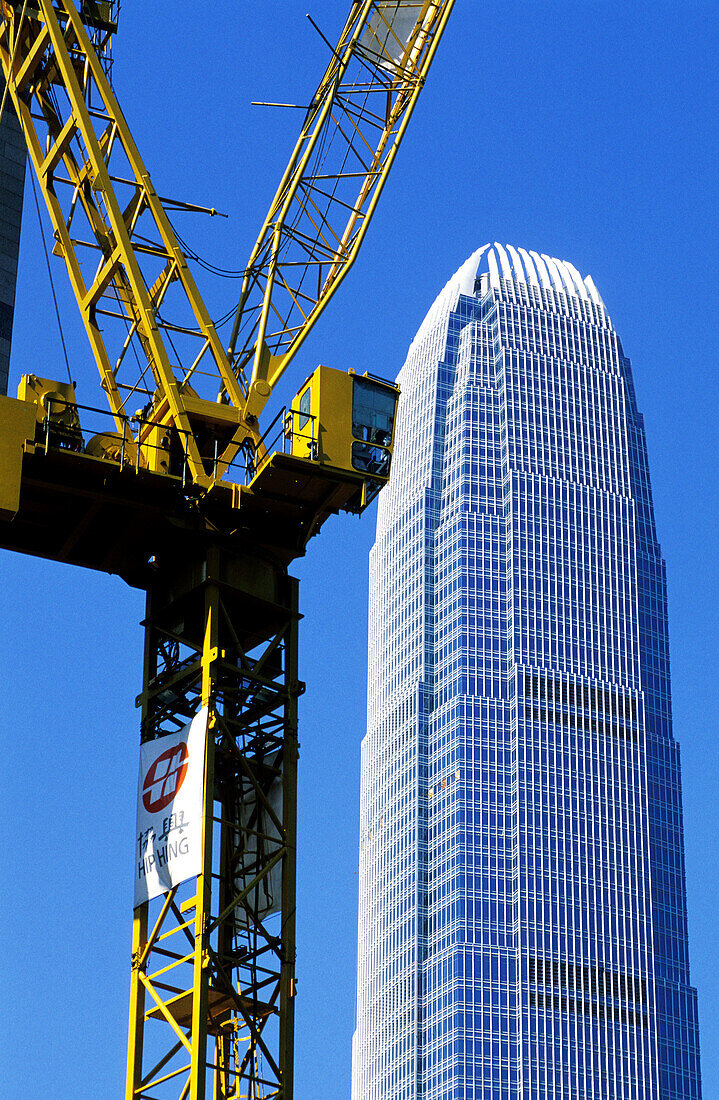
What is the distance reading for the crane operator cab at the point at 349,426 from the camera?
159 ft

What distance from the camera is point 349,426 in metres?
48.8

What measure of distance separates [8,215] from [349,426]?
18.6 metres

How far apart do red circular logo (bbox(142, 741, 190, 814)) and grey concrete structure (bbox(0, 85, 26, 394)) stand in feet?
55.5

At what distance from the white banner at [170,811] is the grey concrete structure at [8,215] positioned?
16.9 meters

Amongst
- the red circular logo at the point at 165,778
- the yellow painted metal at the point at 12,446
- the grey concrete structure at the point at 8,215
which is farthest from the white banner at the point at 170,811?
the grey concrete structure at the point at 8,215

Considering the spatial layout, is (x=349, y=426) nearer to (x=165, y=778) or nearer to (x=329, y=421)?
(x=329, y=421)

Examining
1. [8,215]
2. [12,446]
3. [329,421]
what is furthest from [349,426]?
[8,215]

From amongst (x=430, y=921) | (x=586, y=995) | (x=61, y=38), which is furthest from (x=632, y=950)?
(x=61, y=38)

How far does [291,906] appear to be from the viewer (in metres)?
46.2

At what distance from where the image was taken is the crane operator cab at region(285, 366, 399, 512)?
48.4 m

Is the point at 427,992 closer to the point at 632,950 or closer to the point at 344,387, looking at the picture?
the point at 632,950

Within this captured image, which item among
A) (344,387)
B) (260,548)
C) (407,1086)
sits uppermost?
(407,1086)

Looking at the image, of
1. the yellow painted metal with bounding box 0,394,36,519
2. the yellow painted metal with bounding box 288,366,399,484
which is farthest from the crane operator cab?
the yellow painted metal with bounding box 0,394,36,519

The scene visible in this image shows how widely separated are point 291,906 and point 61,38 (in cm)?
2404
